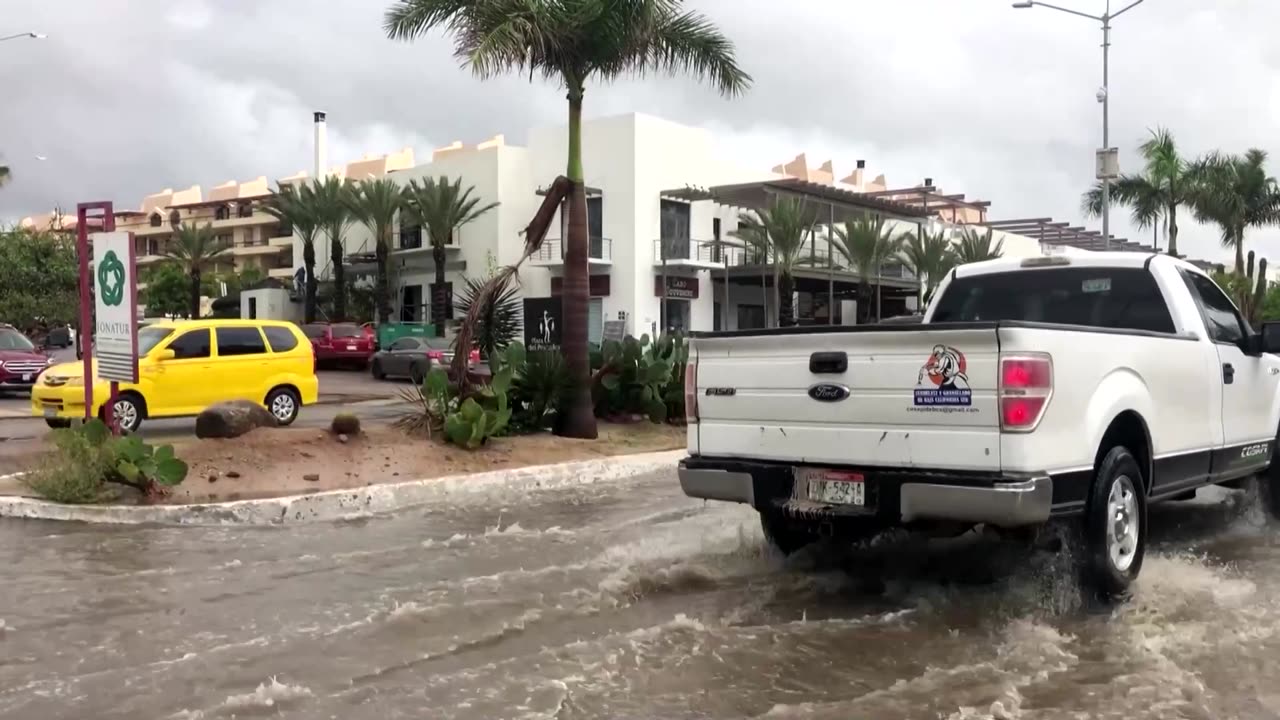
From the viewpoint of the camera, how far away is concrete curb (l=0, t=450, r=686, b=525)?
9109mm

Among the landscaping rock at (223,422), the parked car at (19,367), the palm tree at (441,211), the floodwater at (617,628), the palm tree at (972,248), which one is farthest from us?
the palm tree at (972,248)

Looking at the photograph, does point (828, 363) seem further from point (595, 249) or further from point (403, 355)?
point (595, 249)

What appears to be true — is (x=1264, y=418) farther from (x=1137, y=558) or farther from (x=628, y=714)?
(x=628, y=714)

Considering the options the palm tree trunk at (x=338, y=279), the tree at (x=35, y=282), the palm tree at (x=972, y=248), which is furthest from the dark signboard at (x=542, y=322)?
the palm tree at (x=972, y=248)

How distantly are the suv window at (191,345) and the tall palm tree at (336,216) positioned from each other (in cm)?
3351

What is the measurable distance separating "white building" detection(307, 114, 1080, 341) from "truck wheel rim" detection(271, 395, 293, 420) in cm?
2426

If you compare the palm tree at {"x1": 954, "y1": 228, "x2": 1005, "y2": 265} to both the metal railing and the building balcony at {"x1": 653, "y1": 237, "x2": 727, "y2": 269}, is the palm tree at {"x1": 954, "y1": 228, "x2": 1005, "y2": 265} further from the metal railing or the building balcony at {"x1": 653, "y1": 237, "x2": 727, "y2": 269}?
the metal railing

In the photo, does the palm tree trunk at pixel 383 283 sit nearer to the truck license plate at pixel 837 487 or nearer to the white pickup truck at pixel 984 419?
the white pickup truck at pixel 984 419

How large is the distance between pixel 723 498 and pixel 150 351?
10906 mm

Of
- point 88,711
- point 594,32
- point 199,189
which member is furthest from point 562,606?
point 199,189

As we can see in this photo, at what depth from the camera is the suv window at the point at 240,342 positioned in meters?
15.6

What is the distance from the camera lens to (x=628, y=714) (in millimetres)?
4516

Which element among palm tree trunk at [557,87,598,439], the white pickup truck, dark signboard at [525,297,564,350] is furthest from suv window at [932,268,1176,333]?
dark signboard at [525,297,564,350]

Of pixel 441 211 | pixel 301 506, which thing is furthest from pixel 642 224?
pixel 301 506
